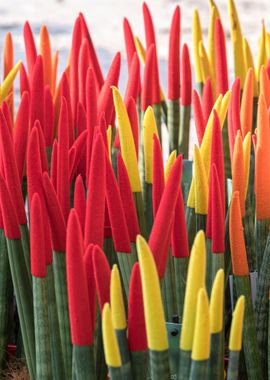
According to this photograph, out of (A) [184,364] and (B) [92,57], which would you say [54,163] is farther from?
(B) [92,57]

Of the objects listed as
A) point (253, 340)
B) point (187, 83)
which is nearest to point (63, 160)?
point (253, 340)

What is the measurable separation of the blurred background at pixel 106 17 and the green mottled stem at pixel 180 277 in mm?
1524

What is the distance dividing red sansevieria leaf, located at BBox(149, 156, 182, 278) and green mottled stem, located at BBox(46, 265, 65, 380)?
8cm

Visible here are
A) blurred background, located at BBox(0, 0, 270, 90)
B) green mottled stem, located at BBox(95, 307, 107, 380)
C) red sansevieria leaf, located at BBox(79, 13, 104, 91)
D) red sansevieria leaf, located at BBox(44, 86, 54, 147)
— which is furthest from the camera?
blurred background, located at BBox(0, 0, 270, 90)

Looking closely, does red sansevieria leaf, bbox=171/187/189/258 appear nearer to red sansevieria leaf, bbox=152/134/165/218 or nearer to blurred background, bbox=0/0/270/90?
red sansevieria leaf, bbox=152/134/165/218

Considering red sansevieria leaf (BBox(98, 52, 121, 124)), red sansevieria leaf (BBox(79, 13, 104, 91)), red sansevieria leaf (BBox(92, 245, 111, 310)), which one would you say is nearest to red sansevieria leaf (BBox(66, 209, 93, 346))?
red sansevieria leaf (BBox(92, 245, 111, 310))

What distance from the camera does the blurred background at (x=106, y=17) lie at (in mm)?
1960

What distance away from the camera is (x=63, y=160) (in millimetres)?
395

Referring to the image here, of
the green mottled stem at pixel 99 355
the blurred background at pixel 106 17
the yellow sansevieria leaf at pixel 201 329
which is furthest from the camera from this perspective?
the blurred background at pixel 106 17

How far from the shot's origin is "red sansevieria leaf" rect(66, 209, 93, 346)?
32 cm

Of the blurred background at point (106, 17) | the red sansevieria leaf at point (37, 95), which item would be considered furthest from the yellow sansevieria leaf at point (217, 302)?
the blurred background at point (106, 17)

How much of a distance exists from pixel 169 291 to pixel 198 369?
0.12 metres

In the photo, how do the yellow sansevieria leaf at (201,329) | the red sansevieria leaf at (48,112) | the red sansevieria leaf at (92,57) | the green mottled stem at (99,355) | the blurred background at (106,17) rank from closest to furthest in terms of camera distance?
the yellow sansevieria leaf at (201,329)
the green mottled stem at (99,355)
the red sansevieria leaf at (48,112)
the red sansevieria leaf at (92,57)
the blurred background at (106,17)

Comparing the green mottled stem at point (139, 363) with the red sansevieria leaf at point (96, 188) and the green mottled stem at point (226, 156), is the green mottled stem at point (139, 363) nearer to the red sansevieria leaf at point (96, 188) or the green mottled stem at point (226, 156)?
the red sansevieria leaf at point (96, 188)
